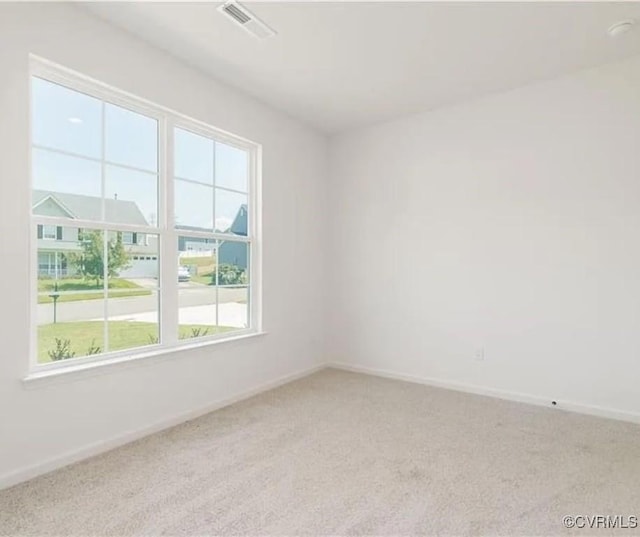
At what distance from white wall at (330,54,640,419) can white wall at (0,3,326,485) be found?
0.71 meters

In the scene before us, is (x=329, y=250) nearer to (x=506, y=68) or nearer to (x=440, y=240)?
(x=440, y=240)

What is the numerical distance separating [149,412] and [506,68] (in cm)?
375

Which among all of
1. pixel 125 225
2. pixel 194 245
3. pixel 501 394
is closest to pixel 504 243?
pixel 501 394

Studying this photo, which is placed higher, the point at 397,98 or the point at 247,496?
the point at 397,98

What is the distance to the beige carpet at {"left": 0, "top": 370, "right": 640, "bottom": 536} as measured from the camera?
1.82 metres

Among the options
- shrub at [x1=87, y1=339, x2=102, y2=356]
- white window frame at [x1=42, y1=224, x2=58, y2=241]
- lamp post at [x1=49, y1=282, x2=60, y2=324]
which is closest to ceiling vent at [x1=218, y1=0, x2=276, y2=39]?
white window frame at [x1=42, y1=224, x2=58, y2=241]

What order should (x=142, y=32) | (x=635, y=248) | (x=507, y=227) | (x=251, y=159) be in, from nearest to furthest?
(x=142, y=32), (x=635, y=248), (x=507, y=227), (x=251, y=159)

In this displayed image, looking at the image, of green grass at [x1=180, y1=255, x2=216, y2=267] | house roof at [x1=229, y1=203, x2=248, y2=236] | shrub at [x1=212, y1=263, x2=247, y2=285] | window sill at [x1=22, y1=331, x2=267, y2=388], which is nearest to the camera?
window sill at [x1=22, y1=331, x2=267, y2=388]

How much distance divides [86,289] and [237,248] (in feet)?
4.47

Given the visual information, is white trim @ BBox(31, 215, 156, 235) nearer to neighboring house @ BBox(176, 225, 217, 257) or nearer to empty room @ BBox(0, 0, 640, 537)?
empty room @ BBox(0, 0, 640, 537)

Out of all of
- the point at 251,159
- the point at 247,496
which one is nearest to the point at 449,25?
the point at 251,159

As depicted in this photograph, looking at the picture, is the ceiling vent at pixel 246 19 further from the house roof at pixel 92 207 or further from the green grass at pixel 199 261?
the green grass at pixel 199 261

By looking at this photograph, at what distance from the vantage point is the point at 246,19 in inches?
97.7

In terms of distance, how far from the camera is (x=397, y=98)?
3.65 metres
